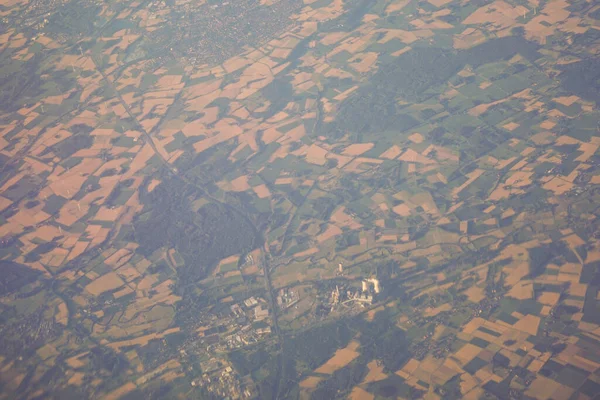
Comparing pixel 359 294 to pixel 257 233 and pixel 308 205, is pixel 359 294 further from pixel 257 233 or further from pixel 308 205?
pixel 308 205

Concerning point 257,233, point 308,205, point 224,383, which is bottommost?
point 224,383

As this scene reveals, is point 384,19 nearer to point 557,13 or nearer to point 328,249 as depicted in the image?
point 557,13

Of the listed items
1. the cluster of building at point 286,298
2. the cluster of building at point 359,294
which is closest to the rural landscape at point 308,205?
the cluster of building at point 359,294

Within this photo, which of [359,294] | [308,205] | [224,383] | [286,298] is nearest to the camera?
[224,383]

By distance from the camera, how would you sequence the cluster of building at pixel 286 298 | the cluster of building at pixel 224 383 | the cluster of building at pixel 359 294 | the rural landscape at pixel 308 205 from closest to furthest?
the cluster of building at pixel 224 383, the rural landscape at pixel 308 205, the cluster of building at pixel 359 294, the cluster of building at pixel 286 298

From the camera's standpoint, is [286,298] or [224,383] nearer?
[224,383]

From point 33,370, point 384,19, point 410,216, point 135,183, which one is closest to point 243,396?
point 33,370

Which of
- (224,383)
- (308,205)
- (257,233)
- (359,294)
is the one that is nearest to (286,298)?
(359,294)

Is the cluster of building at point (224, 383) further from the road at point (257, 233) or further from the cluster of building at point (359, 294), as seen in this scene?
the cluster of building at point (359, 294)
